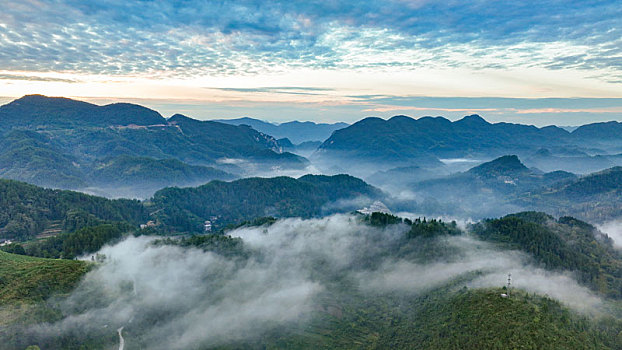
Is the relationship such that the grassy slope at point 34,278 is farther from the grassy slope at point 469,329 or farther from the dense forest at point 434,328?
the grassy slope at point 469,329

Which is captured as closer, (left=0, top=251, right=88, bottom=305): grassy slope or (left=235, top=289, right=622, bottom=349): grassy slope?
(left=235, top=289, right=622, bottom=349): grassy slope

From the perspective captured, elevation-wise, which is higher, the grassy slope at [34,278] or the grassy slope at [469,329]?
the grassy slope at [34,278]

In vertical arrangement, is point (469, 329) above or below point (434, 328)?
above

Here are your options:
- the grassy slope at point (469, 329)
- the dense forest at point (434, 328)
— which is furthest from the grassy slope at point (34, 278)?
the grassy slope at point (469, 329)

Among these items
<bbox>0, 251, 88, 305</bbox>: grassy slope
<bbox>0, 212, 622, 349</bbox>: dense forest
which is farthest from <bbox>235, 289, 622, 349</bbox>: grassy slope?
<bbox>0, 251, 88, 305</bbox>: grassy slope

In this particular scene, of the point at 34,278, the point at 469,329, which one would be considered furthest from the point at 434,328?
the point at 34,278

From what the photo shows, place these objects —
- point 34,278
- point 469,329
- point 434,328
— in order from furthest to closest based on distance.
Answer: point 434,328
point 34,278
point 469,329

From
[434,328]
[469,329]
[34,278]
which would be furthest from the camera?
[434,328]

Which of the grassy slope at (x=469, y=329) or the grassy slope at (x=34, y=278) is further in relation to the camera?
the grassy slope at (x=34, y=278)

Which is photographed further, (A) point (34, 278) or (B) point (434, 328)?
(B) point (434, 328)

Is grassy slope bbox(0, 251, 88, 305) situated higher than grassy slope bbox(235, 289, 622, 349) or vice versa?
grassy slope bbox(0, 251, 88, 305)

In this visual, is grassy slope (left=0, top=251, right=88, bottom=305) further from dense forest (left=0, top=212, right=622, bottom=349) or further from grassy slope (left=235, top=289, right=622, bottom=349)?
grassy slope (left=235, top=289, right=622, bottom=349)

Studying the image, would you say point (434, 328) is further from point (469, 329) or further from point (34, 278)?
point (34, 278)
